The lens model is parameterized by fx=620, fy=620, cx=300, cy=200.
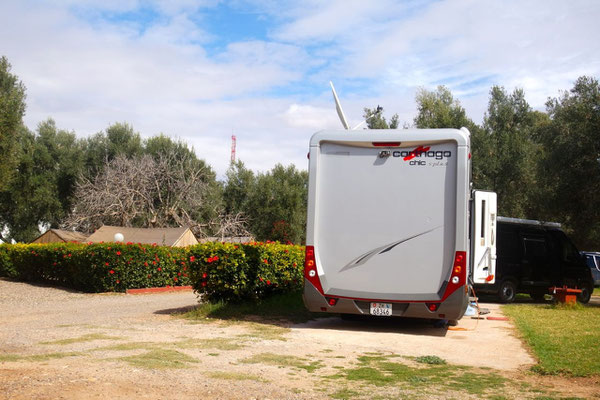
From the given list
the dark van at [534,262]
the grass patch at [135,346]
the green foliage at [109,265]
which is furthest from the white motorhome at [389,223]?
the green foliage at [109,265]

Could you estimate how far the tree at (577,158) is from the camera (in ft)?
59.2

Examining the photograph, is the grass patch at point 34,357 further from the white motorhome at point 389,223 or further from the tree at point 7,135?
the tree at point 7,135

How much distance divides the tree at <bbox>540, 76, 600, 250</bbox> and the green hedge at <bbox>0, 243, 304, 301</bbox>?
916 centimetres

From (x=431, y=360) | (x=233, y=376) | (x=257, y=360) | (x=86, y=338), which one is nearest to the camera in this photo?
(x=233, y=376)

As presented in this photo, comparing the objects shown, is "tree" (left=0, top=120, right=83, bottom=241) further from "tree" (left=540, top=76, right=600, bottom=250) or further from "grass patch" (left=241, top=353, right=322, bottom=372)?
"grass patch" (left=241, top=353, right=322, bottom=372)

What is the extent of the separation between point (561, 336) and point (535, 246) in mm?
7917

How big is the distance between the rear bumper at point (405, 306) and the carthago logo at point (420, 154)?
2044mm

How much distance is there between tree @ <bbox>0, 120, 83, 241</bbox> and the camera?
41.7 m

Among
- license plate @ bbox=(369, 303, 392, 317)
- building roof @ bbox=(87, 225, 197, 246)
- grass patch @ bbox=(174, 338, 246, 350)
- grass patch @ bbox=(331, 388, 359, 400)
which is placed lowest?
grass patch @ bbox=(174, 338, 246, 350)

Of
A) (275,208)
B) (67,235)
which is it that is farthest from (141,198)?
(275,208)

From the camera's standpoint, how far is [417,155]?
9.80 meters

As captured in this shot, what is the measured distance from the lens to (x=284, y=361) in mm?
7121

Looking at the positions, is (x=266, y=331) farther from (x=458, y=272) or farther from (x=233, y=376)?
(x=233, y=376)

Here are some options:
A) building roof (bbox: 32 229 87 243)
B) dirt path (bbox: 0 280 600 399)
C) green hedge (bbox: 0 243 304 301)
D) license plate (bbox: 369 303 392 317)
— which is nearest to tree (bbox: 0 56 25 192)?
green hedge (bbox: 0 243 304 301)
